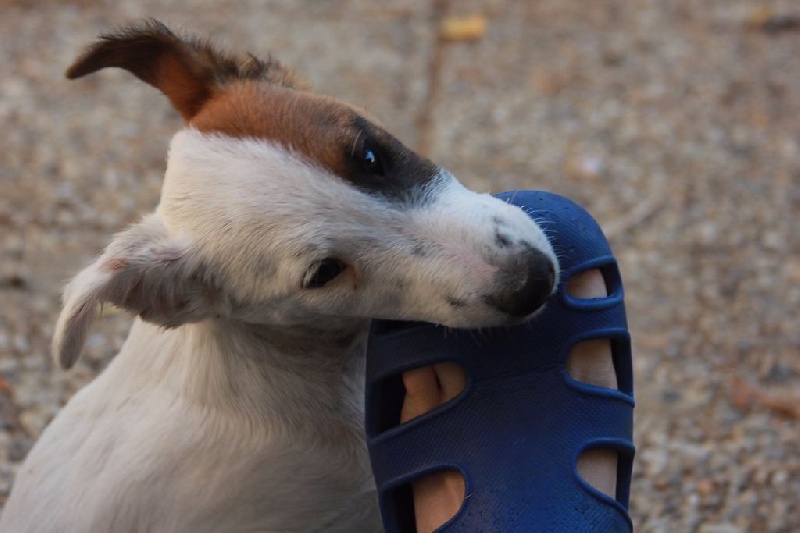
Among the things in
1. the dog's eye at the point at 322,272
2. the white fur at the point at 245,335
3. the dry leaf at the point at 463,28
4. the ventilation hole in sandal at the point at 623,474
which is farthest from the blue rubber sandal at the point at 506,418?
the dry leaf at the point at 463,28

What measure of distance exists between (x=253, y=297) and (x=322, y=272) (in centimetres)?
20

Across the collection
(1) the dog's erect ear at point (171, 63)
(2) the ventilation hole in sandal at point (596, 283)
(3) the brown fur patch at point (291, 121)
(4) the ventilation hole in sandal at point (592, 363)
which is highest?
(1) the dog's erect ear at point (171, 63)

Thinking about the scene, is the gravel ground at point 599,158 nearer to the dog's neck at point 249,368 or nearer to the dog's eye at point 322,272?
the dog's neck at point 249,368

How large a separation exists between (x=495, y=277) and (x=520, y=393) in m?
0.37

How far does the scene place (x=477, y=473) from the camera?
2.30m

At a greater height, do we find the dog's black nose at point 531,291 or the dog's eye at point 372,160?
the dog's eye at point 372,160

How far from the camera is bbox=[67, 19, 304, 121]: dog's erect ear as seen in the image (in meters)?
2.42

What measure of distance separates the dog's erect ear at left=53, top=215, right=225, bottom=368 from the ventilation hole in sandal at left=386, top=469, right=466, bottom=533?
63 centimetres

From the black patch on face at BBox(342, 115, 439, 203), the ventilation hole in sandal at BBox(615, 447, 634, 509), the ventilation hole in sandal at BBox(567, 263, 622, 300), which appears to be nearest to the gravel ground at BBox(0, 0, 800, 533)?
the ventilation hole in sandal at BBox(615, 447, 634, 509)

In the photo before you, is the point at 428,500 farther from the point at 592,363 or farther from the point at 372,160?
the point at 372,160

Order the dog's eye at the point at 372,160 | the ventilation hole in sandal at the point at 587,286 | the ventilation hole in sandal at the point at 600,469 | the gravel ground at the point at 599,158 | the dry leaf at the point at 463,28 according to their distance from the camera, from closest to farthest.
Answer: the dog's eye at the point at 372,160 → the ventilation hole in sandal at the point at 600,469 → the ventilation hole in sandal at the point at 587,286 → the gravel ground at the point at 599,158 → the dry leaf at the point at 463,28

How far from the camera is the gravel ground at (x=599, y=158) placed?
3.29 meters

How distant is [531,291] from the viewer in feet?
7.06

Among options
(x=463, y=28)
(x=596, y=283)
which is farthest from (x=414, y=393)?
(x=463, y=28)
